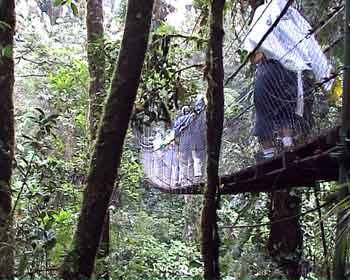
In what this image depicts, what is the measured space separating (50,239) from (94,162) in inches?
14.8

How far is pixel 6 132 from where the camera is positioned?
6.79ft

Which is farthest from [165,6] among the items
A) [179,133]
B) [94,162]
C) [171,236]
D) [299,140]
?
[94,162]

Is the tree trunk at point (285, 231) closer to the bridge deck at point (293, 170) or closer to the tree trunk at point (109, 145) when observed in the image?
the bridge deck at point (293, 170)

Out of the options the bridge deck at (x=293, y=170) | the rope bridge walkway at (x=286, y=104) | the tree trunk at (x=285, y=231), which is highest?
the rope bridge walkway at (x=286, y=104)

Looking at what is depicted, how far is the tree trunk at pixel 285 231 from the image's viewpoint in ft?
11.2

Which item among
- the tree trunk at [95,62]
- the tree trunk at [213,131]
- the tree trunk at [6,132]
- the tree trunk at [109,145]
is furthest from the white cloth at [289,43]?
the tree trunk at [6,132]

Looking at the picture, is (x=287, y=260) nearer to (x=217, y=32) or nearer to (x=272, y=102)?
(x=272, y=102)

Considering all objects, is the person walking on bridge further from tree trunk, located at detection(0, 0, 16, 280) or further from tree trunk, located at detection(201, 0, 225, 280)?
tree trunk, located at detection(0, 0, 16, 280)

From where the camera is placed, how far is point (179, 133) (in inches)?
146

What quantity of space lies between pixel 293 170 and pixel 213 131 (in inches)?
25.2

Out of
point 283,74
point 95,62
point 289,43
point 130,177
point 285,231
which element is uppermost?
point 95,62

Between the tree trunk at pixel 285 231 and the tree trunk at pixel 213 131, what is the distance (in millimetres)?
1508

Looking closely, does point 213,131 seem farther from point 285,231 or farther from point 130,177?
point 130,177

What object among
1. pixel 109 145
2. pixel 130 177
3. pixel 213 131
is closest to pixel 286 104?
pixel 213 131
